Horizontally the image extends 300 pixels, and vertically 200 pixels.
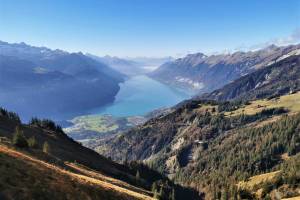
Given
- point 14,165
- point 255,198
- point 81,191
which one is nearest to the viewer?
point 14,165

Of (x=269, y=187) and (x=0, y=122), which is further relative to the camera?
(x=269, y=187)

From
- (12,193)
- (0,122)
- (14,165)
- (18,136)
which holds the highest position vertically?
(0,122)

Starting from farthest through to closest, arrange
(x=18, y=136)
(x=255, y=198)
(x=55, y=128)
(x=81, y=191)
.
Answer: (x=55, y=128) < (x=255, y=198) < (x=18, y=136) < (x=81, y=191)

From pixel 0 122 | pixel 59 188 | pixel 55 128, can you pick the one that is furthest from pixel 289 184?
pixel 59 188

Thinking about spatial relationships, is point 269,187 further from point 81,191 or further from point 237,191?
point 81,191

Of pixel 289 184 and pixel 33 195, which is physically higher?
pixel 289 184

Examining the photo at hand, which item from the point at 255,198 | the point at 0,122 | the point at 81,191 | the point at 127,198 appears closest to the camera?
the point at 81,191

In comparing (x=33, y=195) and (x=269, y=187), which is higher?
(x=269, y=187)

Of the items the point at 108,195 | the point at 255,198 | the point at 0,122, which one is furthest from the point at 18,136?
the point at 255,198

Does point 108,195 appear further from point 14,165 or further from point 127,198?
point 14,165
